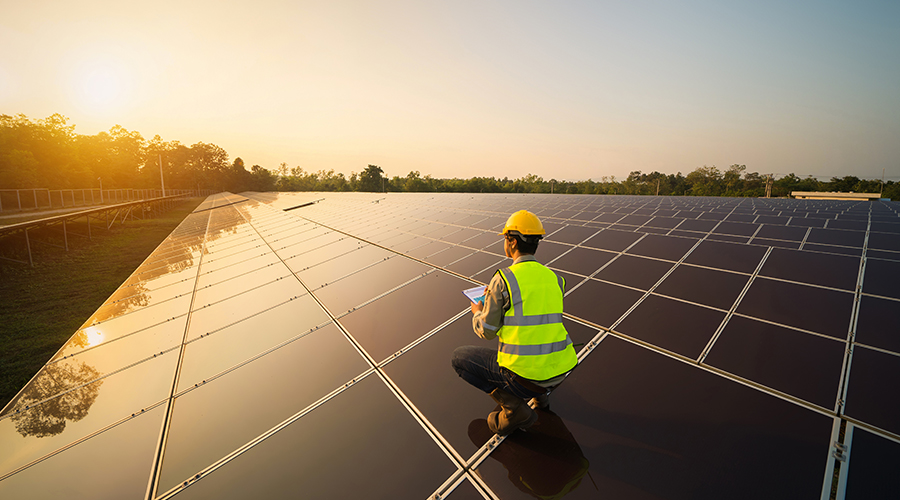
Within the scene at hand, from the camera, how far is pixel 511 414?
315 cm

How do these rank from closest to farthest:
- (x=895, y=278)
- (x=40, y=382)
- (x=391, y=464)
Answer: (x=391, y=464), (x=40, y=382), (x=895, y=278)

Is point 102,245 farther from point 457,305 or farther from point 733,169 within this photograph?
point 733,169

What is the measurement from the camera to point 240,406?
13.7 feet

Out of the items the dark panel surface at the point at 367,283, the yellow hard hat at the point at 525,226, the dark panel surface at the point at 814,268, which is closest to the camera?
the yellow hard hat at the point at 525,226

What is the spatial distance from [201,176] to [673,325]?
532ft

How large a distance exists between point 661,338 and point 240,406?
599cm

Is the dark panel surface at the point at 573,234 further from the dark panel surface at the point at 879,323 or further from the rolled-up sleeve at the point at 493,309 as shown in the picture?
the rolled-up sleeve at the point at 493,309

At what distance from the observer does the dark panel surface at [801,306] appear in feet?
15.0

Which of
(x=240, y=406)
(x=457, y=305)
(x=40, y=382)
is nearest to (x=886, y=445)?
(x=457, y=305)

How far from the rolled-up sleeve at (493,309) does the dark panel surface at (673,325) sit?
A: 107 inches

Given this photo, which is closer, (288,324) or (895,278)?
(895,278)

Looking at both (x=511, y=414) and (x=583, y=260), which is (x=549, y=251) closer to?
(x=583, y=260)

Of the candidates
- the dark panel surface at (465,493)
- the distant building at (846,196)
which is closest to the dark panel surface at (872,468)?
the dark panel surface at (465,493)

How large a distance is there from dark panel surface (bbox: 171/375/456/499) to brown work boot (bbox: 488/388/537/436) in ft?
2.09
